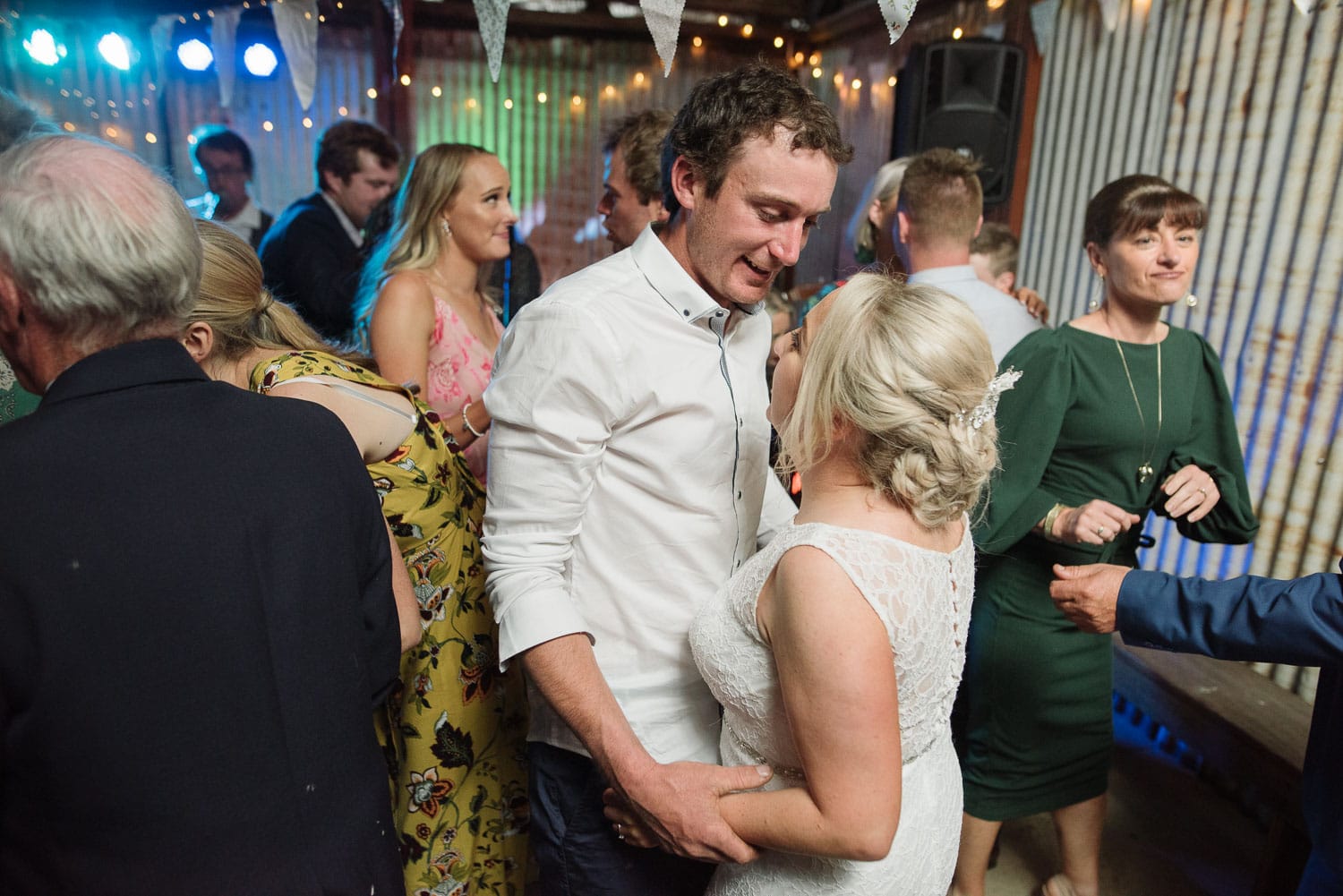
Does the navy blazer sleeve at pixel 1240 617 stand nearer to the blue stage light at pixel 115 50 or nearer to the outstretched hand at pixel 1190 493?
the outstretched hand at pixel 1190 493

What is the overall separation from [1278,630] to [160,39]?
7.87 m

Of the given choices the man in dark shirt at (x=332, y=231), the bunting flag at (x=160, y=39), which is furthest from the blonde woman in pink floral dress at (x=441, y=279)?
the bunting flag at (x=160, y=39)

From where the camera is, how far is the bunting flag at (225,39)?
5.89 meters

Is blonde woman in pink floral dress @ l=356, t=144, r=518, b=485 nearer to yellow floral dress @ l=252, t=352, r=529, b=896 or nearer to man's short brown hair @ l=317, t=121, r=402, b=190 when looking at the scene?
yellow floral dress @ l=252, t=352, r=529, b=896

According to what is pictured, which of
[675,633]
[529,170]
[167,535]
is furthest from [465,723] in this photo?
[529,170]

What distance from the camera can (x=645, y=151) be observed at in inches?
86.0

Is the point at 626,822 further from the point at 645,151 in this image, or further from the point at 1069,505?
the point at 645,151

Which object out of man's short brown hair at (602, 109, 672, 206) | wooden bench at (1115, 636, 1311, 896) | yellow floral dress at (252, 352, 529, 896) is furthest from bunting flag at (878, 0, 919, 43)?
wooden bench at (1115, 636, 1311, 896)

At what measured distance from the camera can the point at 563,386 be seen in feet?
3.76

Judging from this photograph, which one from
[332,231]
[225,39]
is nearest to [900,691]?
[332,231]

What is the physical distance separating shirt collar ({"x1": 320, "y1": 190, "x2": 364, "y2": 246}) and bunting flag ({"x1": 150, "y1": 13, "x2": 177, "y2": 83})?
3932 millimetres

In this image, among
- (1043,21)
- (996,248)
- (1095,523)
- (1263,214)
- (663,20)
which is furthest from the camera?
(1043,21)

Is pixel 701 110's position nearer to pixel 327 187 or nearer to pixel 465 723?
pixel 465 723

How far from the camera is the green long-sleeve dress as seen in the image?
6.30 feet
